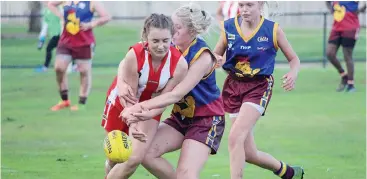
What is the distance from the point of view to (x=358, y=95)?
1597 cm

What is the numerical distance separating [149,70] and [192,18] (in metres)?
0.59

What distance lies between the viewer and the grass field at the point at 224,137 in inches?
365

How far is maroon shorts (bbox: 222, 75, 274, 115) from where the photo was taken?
7953mm

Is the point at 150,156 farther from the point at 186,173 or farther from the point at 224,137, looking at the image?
the point at 224,137

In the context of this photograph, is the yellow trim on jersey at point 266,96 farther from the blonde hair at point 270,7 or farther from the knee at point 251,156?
the blonde hair at point 270,7

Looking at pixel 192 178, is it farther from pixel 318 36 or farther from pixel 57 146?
pixel 318 36

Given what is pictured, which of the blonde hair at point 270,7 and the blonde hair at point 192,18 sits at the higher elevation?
the blonde hair at point 192,18

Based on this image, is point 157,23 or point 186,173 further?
point 186,173

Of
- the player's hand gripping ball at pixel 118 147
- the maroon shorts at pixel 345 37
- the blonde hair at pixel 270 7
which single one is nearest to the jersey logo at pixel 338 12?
the maroon shorts at pixel 345 37

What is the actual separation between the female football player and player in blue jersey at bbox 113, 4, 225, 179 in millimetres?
7165

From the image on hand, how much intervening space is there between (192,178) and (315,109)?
7782 mm

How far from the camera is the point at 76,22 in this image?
14281 mm

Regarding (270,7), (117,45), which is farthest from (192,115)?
(117,45)

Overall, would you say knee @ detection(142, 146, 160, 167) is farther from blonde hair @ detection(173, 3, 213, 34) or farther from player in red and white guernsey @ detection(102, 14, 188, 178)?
blonde hair @ detection(173, 3, 213, 34)
